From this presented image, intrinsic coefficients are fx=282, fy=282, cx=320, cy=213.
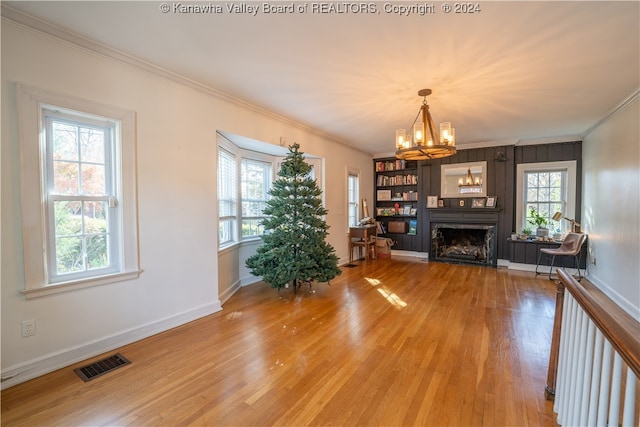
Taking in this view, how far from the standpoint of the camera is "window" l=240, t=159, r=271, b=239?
182 inches

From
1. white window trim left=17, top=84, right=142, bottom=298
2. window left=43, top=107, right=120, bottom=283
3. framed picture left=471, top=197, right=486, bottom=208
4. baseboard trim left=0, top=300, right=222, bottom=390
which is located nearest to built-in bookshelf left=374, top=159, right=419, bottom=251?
framed picture left=471, top=197, right=486, bottom=208

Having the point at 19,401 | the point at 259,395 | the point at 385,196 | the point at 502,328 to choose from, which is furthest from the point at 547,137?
the point at 19,401

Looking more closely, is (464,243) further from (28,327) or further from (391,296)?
(28,327)

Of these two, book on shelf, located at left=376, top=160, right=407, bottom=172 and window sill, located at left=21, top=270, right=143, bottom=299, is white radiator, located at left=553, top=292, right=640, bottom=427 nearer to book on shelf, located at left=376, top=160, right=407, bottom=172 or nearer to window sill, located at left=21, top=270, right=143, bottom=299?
window sill, located at left=21, top=270, right=143, bottom=299

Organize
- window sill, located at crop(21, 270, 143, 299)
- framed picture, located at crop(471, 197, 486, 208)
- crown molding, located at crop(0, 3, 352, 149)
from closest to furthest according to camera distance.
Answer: crown molding, located at crop(0, 3, 352, 149), window sill, located at crop(21, 270, 143, 299), framed picture, located at crop(471, 197, 486, 208)

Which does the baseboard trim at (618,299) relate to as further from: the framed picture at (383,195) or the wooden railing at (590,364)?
the framed picture at (383,195)

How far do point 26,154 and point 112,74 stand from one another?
951 millimetres

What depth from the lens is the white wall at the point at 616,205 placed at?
331cm

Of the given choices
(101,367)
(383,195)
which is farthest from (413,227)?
(101,367)

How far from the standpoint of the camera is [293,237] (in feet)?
12.6

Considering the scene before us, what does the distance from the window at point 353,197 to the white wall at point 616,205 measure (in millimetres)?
4175

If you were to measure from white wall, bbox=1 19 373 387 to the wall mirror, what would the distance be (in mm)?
4399

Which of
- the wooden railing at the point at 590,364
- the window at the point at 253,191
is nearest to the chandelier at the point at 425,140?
the wooden railing at the point at 590,364

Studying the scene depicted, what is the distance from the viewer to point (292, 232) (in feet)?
12.8
